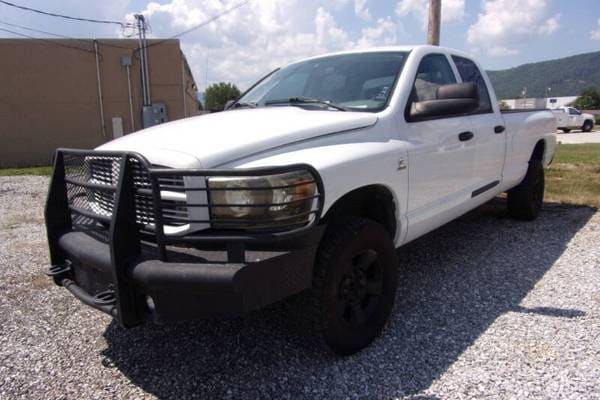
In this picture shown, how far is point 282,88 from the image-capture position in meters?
3.95

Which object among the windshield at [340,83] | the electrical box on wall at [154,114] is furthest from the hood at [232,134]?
the electrical box on wall at [154,114]

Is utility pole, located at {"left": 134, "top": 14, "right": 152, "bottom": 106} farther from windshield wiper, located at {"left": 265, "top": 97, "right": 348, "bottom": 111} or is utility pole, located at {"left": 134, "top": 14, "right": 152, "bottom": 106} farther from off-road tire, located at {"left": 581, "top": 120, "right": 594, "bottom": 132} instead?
off-road tire, located at {"left": 581, "top": 120, "right": 594, "bottom": 132}

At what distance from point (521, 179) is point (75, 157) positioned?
4495 millimetres

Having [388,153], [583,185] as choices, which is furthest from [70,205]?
[583,185]

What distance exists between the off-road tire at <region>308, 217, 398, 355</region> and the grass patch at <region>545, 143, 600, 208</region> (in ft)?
16.5

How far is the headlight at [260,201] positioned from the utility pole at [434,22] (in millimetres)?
7590

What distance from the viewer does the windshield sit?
3383 millimetres

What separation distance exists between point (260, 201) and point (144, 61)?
2067 cm

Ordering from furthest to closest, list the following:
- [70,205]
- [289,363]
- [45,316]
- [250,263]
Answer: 1. [45,316]
2. [70,205]
3. [289,363]
4. [250,263]

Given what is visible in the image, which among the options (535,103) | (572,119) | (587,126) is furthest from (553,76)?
(572,119)

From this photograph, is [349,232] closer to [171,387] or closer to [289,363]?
[289,363]

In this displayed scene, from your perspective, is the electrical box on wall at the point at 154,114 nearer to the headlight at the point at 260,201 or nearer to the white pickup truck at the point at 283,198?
the white pickup truck at the point at 283,198

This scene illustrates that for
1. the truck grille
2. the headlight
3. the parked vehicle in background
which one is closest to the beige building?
the truck grille

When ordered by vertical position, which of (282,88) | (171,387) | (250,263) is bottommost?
(171,387)
